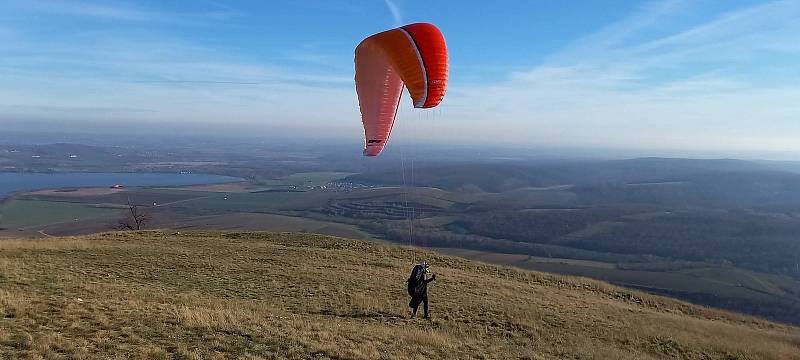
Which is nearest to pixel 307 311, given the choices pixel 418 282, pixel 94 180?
pixel 418 282

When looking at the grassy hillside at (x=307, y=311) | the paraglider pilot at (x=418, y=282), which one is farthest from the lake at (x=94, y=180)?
the paraglider pilot at (x=418, y=282)

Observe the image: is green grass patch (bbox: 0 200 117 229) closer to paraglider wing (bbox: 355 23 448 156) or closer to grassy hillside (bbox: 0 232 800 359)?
grassy hillside (bbox: 0 232 800 359)

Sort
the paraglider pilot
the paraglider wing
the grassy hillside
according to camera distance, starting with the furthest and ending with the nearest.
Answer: the paraglider pilot → the paraglider wing → the grassy hillside

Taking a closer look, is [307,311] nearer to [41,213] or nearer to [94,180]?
[41,213]

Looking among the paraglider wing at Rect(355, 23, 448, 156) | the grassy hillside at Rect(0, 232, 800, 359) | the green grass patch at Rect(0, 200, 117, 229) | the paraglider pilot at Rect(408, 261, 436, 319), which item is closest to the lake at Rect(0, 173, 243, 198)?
the green grass patch at Rect(0, 200, 117, 229)

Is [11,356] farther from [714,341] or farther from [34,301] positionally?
[714,341]

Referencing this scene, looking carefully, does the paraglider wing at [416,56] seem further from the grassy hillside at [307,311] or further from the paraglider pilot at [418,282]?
the grassy hillside at [307,311]
